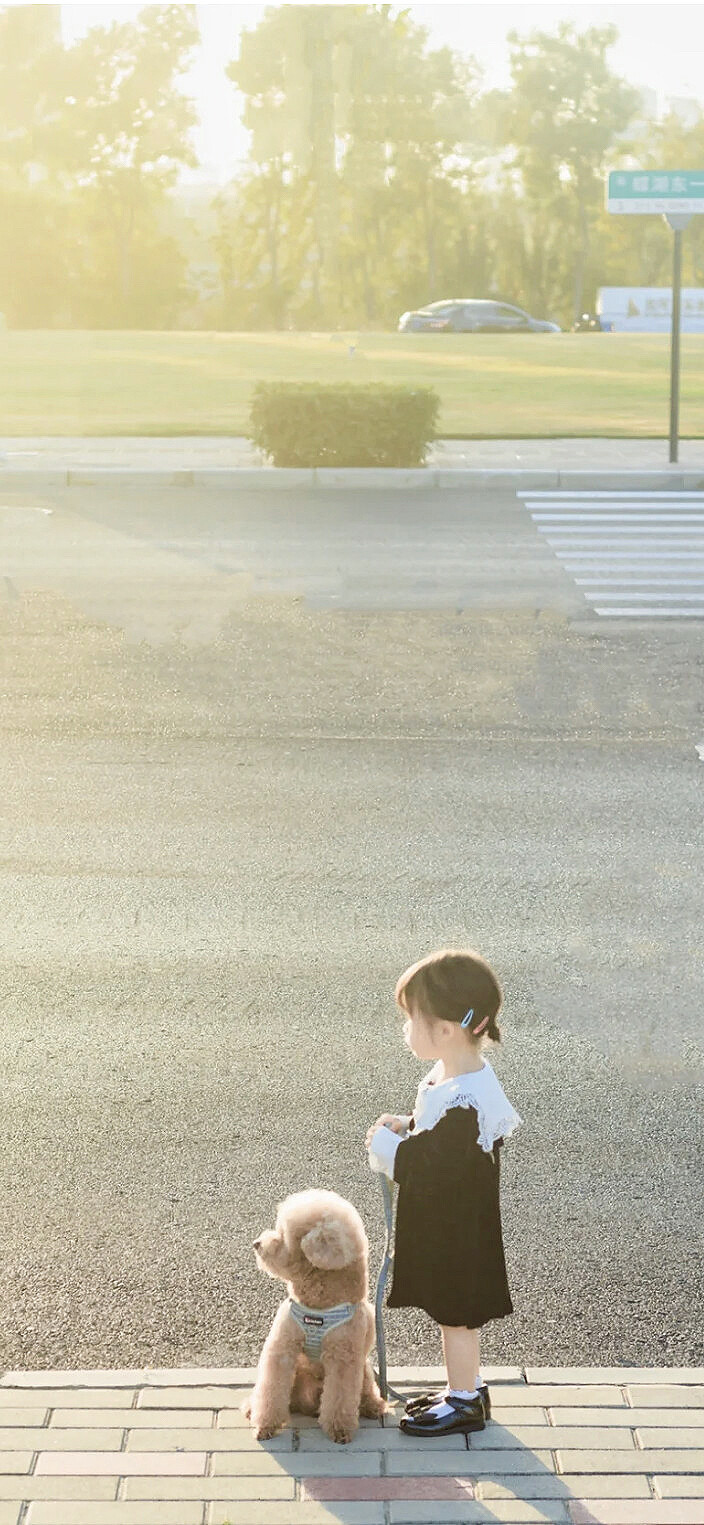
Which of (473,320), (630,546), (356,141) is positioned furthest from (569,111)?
(630,546)

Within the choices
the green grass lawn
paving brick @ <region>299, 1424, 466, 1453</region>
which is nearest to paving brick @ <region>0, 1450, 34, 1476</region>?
paving brick @ <region>299, 1424, 466, 1453</region>

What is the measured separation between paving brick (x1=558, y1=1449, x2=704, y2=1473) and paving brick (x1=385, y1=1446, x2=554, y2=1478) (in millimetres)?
18

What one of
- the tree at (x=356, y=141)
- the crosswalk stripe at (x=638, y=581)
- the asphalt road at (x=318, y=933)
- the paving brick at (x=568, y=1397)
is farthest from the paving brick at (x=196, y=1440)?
the tree at (x=356, y=141)

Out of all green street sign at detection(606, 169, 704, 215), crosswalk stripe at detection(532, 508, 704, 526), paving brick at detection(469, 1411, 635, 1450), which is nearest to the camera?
paving brick at detection(469, 1411, 635, 1450)

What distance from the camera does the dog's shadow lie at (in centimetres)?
358

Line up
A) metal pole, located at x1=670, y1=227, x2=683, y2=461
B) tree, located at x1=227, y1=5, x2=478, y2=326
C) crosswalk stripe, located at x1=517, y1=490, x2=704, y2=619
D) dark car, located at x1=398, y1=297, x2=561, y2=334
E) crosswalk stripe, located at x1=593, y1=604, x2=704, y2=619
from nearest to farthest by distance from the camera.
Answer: crosswalk stripe, located at x1=593, y1=604, x2=704, y2=619, crosswalk stripe, located at x1=517, y1=490, x2=704, y2=619, metal pole, located at x1=670, y1=227, x2=683, y2=461, dark car, located at x1=398, y1=297, x2=561, y2=334, tree, located at x1=227, y1=5, x2=478, y2=326

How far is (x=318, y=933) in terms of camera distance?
7.54 meters

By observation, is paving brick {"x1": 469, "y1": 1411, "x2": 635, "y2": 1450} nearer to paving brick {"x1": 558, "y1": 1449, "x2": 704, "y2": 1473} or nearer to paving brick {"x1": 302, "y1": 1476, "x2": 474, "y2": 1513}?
paving brick {"x1": 558, "y1": 1449, "x2": 704, "y2": 1473}

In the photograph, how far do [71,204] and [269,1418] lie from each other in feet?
247

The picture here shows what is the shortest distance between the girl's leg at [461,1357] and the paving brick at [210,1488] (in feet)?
1.64

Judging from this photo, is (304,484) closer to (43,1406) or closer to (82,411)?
(82,411)

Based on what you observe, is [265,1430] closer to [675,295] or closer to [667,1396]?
[667,1396]

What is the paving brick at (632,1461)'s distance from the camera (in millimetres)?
3762

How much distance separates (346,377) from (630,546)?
21.8 m
